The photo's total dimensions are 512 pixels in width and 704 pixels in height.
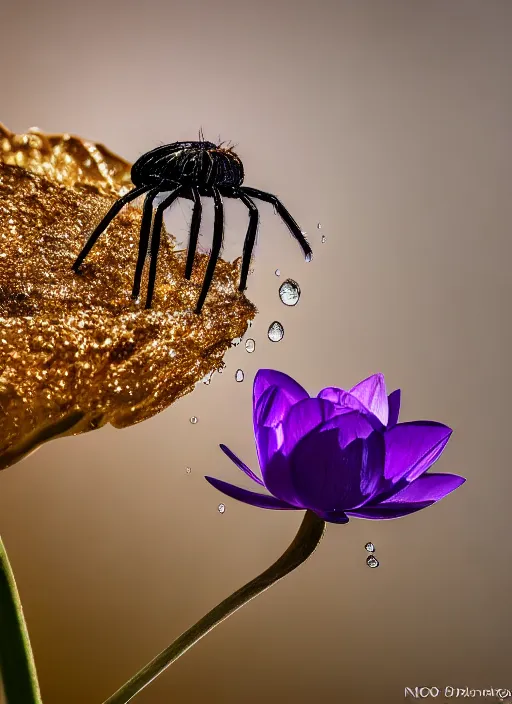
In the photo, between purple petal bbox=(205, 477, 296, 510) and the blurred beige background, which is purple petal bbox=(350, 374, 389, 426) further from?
the blurred beige background

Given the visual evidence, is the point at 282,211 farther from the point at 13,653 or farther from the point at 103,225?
the point at 13,653

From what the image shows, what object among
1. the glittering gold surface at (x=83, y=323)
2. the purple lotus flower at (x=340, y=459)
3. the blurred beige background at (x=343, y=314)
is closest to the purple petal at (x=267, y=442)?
the purple lotus flower at (x=340, y=459)

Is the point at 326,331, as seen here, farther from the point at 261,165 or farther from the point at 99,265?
the point at 99,265

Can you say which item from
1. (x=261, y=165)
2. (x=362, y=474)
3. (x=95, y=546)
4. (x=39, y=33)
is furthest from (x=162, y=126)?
(x=362, y=474)

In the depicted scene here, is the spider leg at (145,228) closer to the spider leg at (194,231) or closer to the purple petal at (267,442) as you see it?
the spider leg at (194,231)

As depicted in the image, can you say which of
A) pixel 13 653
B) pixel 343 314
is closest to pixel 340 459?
pixel 13 653

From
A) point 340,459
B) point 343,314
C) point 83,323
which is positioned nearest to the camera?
point 340,459

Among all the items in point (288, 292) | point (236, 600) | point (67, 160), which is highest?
point (67, 160)
